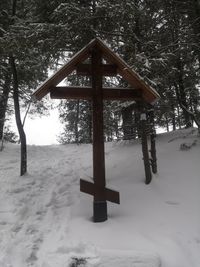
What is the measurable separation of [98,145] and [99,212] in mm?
1416

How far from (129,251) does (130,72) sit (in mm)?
3651

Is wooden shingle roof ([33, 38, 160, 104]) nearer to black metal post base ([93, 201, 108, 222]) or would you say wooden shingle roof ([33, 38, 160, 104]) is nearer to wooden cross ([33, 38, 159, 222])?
wooden cross ([33, 38, 159, 222])

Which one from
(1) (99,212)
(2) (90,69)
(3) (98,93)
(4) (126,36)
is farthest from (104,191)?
(4) (126,36)

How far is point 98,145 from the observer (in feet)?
24.6

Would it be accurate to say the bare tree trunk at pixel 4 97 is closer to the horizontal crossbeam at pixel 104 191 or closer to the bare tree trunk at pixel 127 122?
the bare tree trunk at pixel 127 122

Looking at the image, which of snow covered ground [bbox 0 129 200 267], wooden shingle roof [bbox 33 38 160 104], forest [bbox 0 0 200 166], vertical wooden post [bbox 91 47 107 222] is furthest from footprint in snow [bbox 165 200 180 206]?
forest [bbox 0 0 200 166]

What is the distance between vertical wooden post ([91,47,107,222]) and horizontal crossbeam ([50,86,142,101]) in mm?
152

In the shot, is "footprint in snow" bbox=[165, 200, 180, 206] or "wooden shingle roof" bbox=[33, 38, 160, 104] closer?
"wooden shingle roof" bbox=[33, 38, 160, 104]

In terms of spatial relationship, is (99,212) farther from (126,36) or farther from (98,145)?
(126,36)

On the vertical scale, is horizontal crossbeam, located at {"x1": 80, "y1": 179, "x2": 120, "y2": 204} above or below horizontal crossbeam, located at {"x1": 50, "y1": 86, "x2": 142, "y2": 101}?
below

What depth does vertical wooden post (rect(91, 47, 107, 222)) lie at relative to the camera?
23.9 feet

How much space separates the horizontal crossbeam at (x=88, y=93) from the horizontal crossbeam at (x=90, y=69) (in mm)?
445

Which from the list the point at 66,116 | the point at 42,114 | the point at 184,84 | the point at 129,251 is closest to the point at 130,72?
the point at 129,251

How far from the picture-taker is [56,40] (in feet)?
31.6
